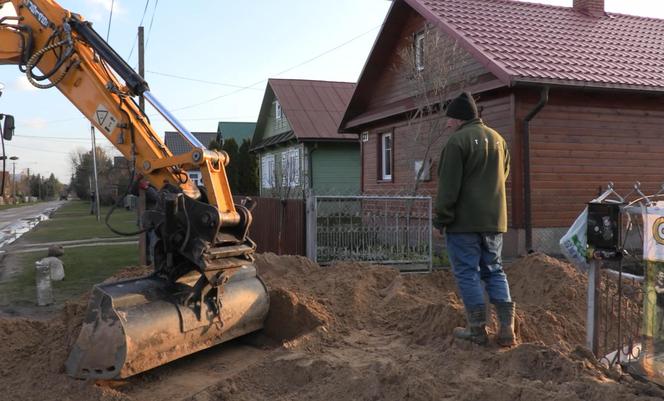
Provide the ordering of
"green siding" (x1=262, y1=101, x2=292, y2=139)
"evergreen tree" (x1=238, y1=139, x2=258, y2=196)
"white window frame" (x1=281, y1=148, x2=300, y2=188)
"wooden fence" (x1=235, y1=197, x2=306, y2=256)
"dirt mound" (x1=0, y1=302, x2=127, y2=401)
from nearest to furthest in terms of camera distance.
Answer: "dirt mound" (x1=0, y1=302, x2=127, y2=401) < "wooden fence" (x1=235, y1=197, x2=306, y2=256) < "white window frame" (x1=281, y1=148, x2=300, y2=188) < "green siding" (x1=262, y1=101, x2=292, y2=139) < "evergreen tree" (x1=238, y1=139, x2=258, y2=196)

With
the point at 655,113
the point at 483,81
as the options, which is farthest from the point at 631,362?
the point at 655,113

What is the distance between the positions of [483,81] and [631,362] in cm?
878

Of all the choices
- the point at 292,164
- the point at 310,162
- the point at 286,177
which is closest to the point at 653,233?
the point at 286,177

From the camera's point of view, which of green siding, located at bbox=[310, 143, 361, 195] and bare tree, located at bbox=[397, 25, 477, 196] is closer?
bare tree, located at bbox=[397, 25, 477, 196]

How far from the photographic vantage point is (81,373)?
4.28 metres

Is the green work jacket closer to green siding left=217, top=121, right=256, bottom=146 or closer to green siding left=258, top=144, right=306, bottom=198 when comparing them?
green siding left=258, top=144, right=306, bottom=198

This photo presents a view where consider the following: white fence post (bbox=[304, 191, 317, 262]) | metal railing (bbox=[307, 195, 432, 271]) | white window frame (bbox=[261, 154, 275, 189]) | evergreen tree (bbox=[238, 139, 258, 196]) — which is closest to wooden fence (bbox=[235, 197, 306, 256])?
white fence post (bbox=[304, 191, 317, 262])

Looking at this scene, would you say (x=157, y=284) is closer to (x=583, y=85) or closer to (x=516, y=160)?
(x=516, y=160)

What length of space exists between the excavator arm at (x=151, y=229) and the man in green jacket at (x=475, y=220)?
70.7 inches

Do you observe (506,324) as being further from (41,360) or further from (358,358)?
(41,360)

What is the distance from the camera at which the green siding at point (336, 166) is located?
23.5 metres

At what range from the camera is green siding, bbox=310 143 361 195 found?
23500 mm

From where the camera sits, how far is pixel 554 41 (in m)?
12.7

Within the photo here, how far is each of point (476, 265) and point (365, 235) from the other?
4999 millimetres
